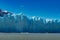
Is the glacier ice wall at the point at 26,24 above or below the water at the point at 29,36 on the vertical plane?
above

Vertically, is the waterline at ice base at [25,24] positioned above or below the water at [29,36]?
above

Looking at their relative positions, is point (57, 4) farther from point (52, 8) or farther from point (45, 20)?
point (45, 20)

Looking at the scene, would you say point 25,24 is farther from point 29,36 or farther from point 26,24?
point 29,36

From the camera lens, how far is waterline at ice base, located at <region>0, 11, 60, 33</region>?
2.55 meters

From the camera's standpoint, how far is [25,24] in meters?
2.59

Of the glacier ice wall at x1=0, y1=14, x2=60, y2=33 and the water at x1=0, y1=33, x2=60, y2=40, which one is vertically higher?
the glacier ice wall at x1=0, y1=14, x2=60, y2=33

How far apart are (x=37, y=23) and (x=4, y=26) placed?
2.13 feet

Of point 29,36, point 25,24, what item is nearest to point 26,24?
point 25,24

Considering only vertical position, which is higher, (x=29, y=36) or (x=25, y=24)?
(x=25, y=24)

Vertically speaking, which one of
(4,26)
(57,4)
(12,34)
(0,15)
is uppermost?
(57,4)

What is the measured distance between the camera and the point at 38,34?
2602 mm

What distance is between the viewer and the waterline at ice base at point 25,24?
255cm

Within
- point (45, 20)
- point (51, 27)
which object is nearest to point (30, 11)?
point (45, 20)

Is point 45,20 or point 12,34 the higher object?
point 45,20
